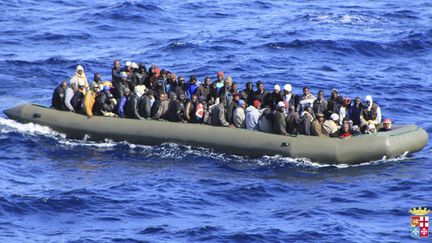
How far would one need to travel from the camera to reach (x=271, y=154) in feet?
121

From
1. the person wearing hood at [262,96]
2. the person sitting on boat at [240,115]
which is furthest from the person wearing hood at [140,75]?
the person wearing hood at [262,96]

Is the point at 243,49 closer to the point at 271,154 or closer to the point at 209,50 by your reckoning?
the point at 209,50

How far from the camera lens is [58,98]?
40375 millimetres

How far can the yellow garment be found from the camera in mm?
39406

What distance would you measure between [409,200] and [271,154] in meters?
5.42

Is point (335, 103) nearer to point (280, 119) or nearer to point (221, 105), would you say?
point (280, 119)

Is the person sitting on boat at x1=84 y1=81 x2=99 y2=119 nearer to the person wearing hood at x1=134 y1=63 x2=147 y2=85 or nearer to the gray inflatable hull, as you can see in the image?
the gray inflatable hull

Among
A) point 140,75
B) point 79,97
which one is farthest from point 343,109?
point 79,97

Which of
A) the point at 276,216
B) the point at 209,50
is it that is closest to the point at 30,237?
the point at 276,216

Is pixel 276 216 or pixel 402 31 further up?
pixel 402 31

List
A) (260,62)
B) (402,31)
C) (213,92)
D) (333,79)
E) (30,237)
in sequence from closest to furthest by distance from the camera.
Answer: (30,237) < (213,92) < (333,79) < (260,62) < (402,31)

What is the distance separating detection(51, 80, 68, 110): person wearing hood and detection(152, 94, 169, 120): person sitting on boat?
138 inches

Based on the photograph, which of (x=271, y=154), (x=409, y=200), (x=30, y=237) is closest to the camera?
(x=30, y=237)

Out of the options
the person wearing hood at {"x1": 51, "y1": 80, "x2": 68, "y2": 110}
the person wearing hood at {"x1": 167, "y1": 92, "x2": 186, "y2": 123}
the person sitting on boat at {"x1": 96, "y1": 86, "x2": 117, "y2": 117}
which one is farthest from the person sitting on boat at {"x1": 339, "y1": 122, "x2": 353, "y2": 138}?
the person wearing hood at {"x1": 51, "y1": 80, "x2": 68, "y2": 110}
